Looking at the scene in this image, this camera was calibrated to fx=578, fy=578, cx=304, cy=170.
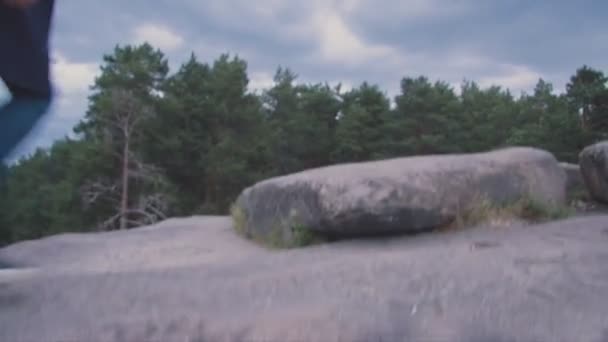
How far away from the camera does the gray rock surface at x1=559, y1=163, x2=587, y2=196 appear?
8.97 metres

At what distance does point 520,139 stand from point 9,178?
799 inches

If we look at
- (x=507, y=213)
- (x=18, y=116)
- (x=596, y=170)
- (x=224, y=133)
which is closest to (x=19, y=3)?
(x=18, y=116)

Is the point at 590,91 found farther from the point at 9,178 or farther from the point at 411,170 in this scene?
the point at 9,178

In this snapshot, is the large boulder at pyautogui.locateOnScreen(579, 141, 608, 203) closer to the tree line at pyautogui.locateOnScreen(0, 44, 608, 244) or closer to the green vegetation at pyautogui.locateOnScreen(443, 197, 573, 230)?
the green vegetation at pyautogui.locateOnScreen(443, 197, 573, 230)

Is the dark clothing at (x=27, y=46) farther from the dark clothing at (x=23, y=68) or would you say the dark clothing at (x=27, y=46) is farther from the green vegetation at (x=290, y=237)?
the green vegetation at (x=290, y=237)

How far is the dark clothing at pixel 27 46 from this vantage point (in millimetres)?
1934

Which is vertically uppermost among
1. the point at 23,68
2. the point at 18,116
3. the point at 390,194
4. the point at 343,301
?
the point at 23,68

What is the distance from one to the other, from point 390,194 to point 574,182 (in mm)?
5878

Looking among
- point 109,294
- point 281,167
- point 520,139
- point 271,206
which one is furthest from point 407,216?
point 281,167

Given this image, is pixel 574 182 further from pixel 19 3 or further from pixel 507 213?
pixel 19 3

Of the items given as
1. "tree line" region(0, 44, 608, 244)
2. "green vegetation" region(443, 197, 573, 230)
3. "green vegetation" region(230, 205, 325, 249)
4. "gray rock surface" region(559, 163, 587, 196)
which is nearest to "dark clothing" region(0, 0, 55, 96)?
"green vegetation" region(230, 205, 325, 249)

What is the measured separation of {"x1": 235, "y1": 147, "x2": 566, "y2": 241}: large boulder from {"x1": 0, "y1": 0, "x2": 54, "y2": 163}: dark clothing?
3.20m

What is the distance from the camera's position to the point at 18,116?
6.72 ft

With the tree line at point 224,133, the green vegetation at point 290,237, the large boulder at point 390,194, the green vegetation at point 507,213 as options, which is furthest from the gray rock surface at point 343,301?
the tree line at point 224,133
